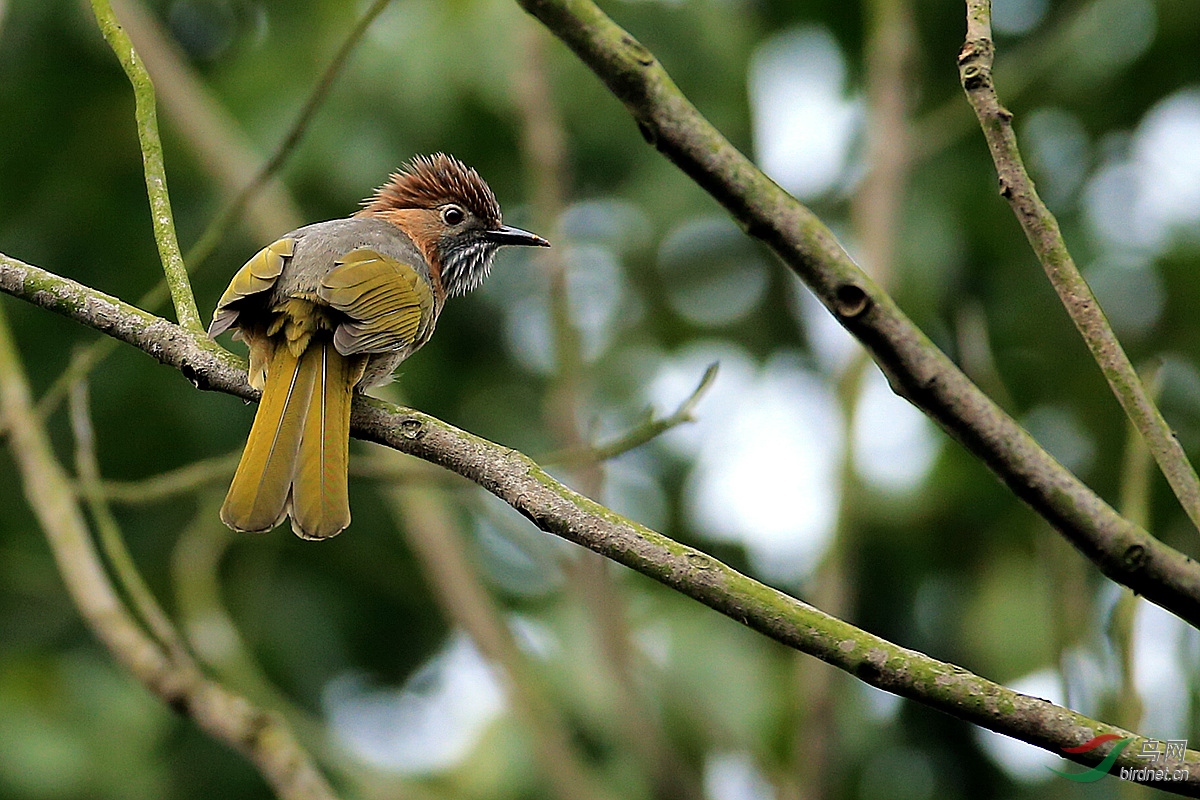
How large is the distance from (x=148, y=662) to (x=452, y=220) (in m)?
1.81

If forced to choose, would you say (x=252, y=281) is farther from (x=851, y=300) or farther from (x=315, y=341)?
(x=851, y=300)

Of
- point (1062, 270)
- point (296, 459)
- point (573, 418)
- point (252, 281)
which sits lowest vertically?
point (1062, 270)

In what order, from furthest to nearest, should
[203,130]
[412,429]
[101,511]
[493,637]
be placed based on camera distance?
1. [203,130]
2. [493,637]
3. [101,511]
4. [412,429]

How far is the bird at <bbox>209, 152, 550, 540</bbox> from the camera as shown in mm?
2830

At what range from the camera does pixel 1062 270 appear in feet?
6.02

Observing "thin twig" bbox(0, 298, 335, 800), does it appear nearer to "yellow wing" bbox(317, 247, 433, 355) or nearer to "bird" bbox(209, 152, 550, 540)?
"bird" bbox(209, 152, 550, 540)

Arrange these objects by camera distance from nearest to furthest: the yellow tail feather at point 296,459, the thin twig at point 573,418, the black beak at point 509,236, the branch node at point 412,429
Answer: the branch node at point 412,429
the yellow tail feather at point 296,459
the black beak at point 509,236
the thin twig at point 573,418

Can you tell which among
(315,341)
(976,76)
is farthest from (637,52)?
(315,341)

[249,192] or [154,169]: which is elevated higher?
[249,192]

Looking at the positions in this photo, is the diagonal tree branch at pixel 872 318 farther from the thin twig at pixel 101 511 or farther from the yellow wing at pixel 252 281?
the thin twig at pixel 101 511

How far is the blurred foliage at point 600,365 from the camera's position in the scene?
5.55 metres

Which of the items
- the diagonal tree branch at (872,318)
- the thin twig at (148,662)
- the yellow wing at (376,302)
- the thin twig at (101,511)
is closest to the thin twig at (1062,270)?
the diagonal tree branch at (872,318)

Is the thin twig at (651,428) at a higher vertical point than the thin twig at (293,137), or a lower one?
lower

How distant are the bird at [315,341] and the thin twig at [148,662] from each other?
888 millimetres
